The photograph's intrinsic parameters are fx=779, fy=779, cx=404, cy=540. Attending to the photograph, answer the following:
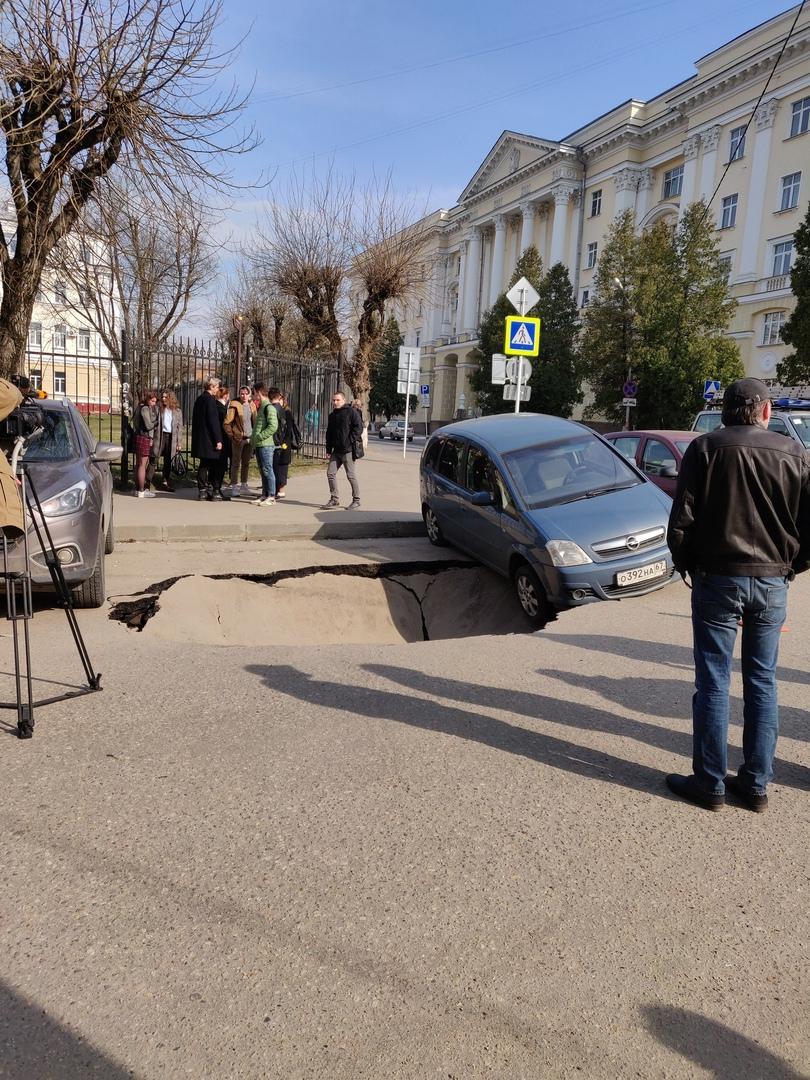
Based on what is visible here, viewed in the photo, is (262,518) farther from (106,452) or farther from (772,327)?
(772,327)

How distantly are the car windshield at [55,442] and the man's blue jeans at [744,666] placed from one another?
223 inches

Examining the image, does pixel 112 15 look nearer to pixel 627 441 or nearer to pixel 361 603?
pixel 361 603

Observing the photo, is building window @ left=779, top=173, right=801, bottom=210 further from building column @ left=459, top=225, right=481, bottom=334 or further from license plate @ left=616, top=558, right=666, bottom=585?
license plate @ left=616, top=558, right=666, bottom=585

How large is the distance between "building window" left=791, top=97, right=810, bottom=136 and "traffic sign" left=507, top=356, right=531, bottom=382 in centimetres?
3525

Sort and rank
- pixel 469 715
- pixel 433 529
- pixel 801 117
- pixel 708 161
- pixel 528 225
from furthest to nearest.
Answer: pixel 528 225, pixel 708 161, pixel 801 117, pixel 433 529, pixel 469 715

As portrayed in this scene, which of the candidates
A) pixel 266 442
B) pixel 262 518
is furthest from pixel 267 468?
pixel 262 518

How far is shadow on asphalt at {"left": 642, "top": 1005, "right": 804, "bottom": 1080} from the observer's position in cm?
204

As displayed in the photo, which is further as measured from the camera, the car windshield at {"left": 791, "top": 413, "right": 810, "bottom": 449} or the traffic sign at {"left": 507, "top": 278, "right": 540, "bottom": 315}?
the car windshield at {"left": 791, "top": 413, "right": 810, "bottom": 449}

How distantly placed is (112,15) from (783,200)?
4060 cm

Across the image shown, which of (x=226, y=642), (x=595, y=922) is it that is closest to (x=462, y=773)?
(x=595, y=922)

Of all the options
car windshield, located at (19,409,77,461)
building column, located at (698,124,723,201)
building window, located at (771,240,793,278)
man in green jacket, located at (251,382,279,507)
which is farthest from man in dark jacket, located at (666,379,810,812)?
building column, located at (698,124,723,201)

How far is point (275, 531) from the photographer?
34.8 feet

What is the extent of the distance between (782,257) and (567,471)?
129 feet

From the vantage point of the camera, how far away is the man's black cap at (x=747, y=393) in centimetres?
329
